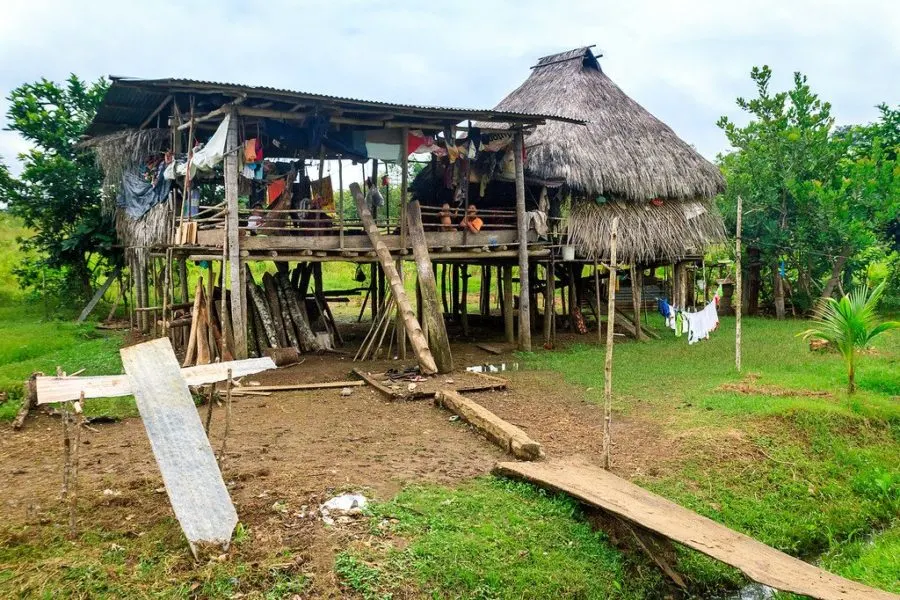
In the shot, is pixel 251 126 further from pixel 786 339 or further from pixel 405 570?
pixel 786 339

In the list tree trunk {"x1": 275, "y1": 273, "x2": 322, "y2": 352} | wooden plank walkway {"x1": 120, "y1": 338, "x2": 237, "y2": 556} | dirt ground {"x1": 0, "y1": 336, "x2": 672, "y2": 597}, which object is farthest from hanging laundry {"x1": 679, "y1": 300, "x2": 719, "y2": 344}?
wooden plank walkway {"x1": 120, "y1": 338, "x2": 237, "y2": 556}

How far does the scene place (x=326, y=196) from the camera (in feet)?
41.9

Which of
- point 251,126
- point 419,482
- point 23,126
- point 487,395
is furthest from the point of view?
point 23,126

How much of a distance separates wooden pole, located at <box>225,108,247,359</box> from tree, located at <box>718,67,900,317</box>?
13.4 meters

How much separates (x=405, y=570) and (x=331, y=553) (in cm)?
53

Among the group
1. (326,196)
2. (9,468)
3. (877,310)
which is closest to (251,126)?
(326,196)

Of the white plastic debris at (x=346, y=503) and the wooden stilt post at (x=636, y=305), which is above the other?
the wooden stilt post at (x=636, y=305)

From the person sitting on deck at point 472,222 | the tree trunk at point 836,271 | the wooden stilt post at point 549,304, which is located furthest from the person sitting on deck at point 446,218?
the tree trunk at point 836,271

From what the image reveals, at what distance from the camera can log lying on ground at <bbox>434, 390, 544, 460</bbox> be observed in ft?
22.3

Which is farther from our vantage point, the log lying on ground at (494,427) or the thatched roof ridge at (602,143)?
the thatched roof ridge at (602,143)

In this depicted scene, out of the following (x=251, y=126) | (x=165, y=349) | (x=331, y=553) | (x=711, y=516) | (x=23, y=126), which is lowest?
(x=711, y=516)

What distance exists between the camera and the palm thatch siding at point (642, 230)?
15.3m

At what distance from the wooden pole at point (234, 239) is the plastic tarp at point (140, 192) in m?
3.05

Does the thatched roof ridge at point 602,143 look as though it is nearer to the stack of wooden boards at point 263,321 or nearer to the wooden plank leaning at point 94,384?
the stack of wooden boards at point 263,321
